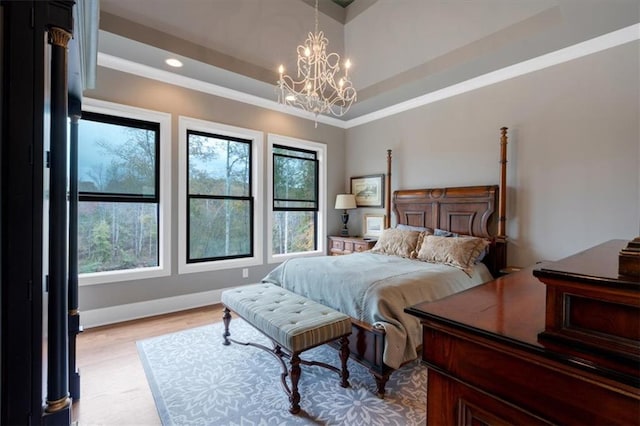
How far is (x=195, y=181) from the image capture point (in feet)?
12.7

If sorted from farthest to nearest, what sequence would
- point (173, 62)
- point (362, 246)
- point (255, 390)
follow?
point (362, 246), point (173, 62), point (255, 390)

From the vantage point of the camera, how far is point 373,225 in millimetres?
4918

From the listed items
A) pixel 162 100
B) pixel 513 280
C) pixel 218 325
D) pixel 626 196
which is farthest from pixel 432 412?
pixel 162 100

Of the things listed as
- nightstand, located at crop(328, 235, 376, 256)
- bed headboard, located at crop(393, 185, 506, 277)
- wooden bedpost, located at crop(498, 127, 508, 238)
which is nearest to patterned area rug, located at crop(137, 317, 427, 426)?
bed headboard, located at crop(393, 185, 506, 277)

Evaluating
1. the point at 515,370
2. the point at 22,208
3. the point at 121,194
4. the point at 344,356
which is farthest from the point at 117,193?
the point at 515,370

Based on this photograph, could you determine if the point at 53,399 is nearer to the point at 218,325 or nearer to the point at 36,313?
the point at 36,313

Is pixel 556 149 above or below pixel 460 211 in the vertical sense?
above

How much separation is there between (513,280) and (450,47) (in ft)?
9.65

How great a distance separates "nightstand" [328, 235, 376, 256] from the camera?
14.7 feet

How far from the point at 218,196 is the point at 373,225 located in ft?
8.15

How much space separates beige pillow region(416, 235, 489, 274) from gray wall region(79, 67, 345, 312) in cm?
233

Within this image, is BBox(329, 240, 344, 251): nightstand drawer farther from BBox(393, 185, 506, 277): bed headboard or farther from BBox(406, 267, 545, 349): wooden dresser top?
BBox(406, 267, 545, 349): wooden dresser top

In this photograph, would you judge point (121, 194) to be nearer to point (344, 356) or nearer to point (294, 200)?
point (294, 200)

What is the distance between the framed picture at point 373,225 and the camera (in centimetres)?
479
